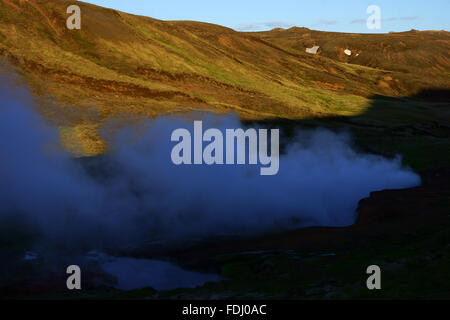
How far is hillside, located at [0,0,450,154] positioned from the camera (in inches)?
2363

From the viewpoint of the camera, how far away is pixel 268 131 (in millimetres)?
60375

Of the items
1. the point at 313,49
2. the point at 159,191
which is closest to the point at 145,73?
the point at 159,191

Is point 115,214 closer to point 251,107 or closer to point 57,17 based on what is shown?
point 251,107

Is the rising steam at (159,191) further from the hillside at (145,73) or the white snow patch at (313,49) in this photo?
the white snow patch at (313,49)

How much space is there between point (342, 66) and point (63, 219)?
100332mm

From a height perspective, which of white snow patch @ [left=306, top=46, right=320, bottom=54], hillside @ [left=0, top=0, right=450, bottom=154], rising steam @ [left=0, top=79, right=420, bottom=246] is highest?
white snow patch @ [left=306, top=46, right=320, bottom=54]

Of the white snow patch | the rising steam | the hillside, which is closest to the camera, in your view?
the rising steam

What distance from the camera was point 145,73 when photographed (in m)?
72.2

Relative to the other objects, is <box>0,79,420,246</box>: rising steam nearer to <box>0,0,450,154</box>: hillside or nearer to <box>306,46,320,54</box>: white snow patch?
<box>0,0,450,154</box>: hillside

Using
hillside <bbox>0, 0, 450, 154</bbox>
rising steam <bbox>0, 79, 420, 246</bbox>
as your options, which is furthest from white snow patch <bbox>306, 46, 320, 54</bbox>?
rising steam <bbox>0, 79, 420, 246</bbox>

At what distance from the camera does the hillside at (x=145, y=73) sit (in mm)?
60031

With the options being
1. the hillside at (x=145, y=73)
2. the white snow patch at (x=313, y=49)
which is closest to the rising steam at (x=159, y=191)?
the hillside at (x=145, y=73)

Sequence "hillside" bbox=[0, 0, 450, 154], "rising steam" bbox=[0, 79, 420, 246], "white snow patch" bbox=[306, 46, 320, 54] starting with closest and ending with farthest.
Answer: "rising steam" bbox=[0, 79, 420, 246] → "hillside" bbox=[0, 0, 450, 154] → "white snow patch" bbox=[306, 46, 320, 54]
